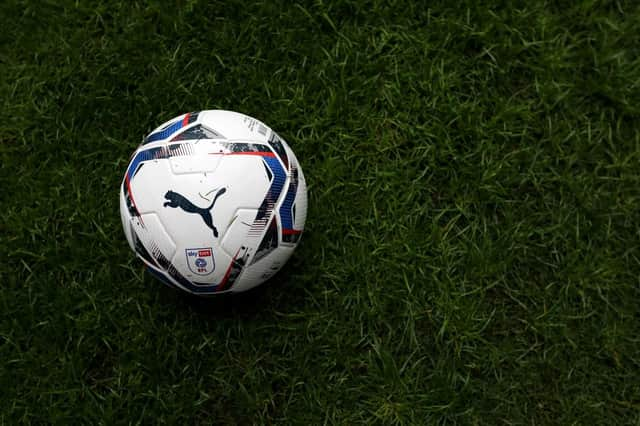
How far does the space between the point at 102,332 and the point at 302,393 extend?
1054 mm

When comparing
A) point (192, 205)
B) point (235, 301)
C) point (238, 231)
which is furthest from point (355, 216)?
point (192, 205)

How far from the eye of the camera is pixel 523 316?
2.80m

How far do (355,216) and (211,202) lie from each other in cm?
100

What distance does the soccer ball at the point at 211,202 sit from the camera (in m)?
2.07

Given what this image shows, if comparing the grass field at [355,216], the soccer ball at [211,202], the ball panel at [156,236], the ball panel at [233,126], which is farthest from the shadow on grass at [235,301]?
the ball panel at [233,126]

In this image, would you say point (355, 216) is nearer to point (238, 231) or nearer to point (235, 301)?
point (235, 301)

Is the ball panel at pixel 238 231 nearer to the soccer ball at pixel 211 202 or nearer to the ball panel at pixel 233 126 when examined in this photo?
the soccer ball at pixel 211 202

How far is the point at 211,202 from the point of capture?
6.76ft

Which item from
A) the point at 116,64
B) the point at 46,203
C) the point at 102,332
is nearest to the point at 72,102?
the point at 116,64

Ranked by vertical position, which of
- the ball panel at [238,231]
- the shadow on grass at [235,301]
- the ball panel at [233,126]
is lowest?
the shadow on grass at [235,301]

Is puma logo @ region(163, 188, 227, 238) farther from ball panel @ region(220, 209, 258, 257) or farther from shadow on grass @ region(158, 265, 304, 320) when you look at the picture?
shadow on grass @ region(158, 265, 304, 320)

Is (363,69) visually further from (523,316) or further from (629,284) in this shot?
(629,284)

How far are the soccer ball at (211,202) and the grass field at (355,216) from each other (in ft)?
1.73

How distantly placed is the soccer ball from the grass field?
0.53 m
